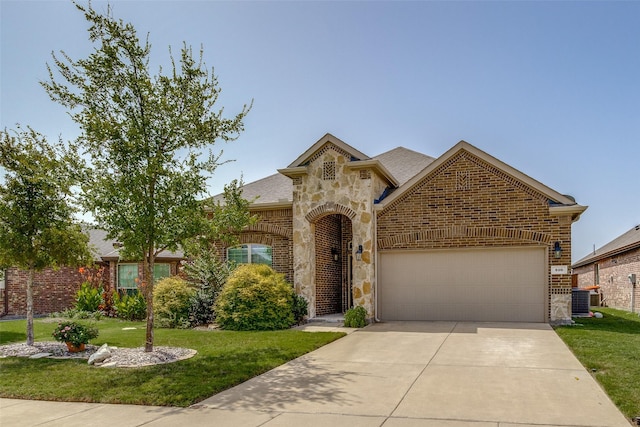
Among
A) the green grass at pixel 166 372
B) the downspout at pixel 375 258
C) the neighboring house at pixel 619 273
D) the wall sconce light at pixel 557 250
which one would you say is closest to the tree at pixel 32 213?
the green grass at pixel 166 372

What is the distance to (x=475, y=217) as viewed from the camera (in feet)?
50.8

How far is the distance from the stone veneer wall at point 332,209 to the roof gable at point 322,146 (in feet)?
0.34

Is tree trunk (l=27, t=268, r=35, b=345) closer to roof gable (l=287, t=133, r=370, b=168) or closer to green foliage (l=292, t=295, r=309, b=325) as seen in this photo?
green foliage (l=292, t=295, r=309, b=325)

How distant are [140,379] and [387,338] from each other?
238 inches

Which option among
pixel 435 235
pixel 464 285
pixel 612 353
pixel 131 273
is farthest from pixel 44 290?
pixel 612 353

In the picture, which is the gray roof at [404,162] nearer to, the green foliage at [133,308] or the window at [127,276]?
the green foliage at [133,308]

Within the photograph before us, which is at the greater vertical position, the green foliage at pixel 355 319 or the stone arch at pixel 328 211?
the stone arch at pixel 328 211

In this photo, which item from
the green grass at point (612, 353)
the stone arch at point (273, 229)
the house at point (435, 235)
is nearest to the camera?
the green grass at point (612, 353)

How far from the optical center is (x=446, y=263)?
52.1ft

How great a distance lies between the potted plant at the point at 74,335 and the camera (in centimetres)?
1104

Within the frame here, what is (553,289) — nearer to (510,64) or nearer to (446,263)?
(446,263)

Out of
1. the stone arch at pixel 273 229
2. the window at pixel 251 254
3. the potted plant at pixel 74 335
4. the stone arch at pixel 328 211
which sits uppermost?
the stone arch at pixel 328 211

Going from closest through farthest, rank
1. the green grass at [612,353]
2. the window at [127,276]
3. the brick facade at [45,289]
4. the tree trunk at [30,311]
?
the green grass at [612,353] → the tree trunk at [30,311] → the window at [127,276] → the brick facade at [45,289]

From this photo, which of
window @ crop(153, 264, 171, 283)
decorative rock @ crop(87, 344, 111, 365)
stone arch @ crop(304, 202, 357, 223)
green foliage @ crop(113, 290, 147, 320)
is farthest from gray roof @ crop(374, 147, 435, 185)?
decorative rock @ crop(87, 344, 111, 365)
